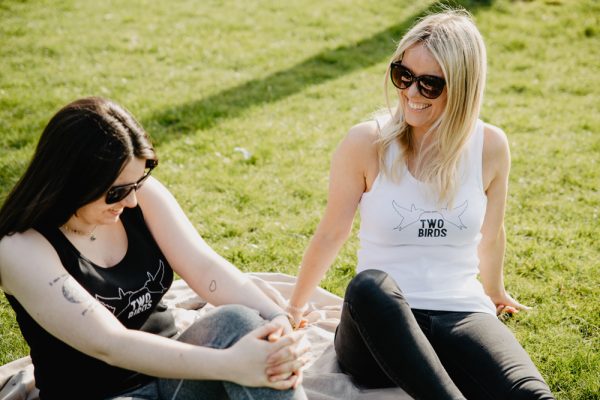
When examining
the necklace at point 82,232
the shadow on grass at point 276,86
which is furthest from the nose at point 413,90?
the shadow on grass at point 276,86

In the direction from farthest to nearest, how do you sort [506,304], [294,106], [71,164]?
[294,106] → [506,304] → [71,164]

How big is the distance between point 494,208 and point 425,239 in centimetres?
54

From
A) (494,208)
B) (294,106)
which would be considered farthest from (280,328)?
(294,106)

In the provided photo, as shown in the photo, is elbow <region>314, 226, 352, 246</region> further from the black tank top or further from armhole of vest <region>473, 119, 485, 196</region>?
the black tank top

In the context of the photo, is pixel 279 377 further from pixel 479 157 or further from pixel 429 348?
pixel 479 157

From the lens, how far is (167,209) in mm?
2744

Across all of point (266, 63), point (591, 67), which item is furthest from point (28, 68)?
point (591, 67)

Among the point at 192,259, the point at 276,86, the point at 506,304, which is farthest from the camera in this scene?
the point at 276,86

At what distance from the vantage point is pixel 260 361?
226cm

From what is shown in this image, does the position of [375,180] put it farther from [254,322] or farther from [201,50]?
[201,50]

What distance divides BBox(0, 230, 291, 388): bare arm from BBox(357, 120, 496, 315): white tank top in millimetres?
992

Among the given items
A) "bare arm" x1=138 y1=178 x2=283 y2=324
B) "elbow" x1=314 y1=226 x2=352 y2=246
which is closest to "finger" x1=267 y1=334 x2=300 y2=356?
"bare arm" x1=138 y1=178 x2=283 y2=324

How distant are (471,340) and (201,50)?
6.98 m

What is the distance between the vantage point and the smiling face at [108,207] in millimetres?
2348
